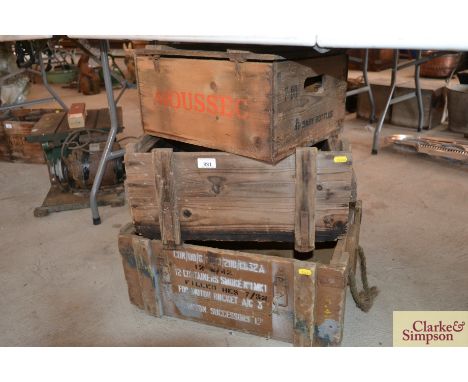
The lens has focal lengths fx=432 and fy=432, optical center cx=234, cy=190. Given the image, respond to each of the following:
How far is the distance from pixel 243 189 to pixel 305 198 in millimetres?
202

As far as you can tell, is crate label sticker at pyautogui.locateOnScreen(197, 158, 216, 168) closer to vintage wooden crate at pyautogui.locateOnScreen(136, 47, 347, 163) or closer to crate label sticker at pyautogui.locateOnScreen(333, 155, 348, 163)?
vintage wooden crate at pyautogui.locateOnScreen(136, 47, 347, 163)

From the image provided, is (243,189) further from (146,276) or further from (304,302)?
(146,276)

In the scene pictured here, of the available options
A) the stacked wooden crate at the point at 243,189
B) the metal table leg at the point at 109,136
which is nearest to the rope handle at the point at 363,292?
the stacked wooden crate at the point at 243,189

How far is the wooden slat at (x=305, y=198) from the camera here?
1328 mm

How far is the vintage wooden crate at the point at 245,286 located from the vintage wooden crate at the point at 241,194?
8 cm

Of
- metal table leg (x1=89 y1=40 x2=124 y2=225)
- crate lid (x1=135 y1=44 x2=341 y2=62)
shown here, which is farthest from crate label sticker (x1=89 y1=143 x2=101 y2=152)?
crate lid (x1=135 y1=44 x2=341 y2=62)

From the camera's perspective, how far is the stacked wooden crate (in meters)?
1.33

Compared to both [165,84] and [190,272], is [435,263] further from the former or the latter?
[165,84]

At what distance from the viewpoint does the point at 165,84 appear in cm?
150

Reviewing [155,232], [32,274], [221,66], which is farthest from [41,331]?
[221,66]

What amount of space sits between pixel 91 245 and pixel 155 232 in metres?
0.83

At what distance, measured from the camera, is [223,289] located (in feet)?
5.02

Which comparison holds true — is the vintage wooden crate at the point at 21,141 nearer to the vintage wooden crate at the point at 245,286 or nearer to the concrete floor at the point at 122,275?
the concrete floor at the point at 122,275

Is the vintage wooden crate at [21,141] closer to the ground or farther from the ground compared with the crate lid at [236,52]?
closer to the ground
